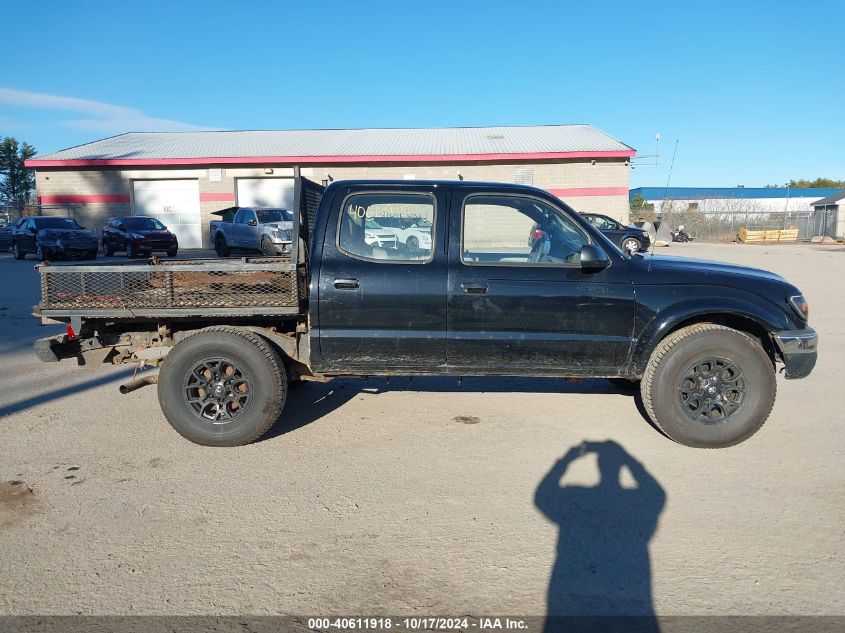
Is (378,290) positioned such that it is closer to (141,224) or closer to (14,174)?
(141,224)

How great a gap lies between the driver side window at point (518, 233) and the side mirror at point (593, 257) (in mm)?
165

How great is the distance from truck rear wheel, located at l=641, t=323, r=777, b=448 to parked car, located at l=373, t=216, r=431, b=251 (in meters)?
1.89

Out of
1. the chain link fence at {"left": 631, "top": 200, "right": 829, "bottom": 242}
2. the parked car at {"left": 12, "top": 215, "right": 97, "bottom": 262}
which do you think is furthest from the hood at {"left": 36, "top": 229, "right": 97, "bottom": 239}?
the chain link fence at {"left": 631, "top": 200, "right": 829, "bottom": 242}

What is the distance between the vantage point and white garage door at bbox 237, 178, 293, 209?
29703 mm

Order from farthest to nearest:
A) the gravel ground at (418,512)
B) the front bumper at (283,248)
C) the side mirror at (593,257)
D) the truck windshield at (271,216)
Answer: the truck windshield at (271,216), the front bumper at (283,248), the side mirror at (593,257), the gravel ground at (418,512)

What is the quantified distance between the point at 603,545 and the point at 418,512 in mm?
1036

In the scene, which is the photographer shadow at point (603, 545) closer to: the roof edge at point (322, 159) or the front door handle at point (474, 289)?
the front door handle at point (474, 289)

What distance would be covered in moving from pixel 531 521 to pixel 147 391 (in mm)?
4254

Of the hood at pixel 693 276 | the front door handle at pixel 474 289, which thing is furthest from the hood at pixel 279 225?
the hood at pixel 693 276

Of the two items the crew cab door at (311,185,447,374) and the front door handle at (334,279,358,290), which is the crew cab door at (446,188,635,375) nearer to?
the crew cab door at (311,185,447,374)

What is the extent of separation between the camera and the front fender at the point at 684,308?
178 inches

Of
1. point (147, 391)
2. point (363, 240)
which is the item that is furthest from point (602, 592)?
point (147, 391)

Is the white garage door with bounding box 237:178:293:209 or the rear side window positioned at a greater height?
the white garage door with bounding box 237:178:293:209

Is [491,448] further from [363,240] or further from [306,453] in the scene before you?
[363,240]
